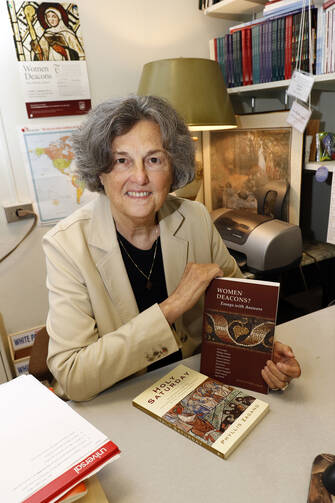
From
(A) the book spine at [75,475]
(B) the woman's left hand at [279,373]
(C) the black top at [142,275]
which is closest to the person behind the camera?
(A) the book spine at [75,475]

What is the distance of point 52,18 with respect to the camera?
1.80m

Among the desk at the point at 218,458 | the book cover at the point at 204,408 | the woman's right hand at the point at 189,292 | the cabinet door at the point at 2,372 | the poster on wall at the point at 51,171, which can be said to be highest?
the poster on wall at the point at 51,171

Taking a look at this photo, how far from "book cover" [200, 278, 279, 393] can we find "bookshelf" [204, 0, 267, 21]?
1762 millimetres

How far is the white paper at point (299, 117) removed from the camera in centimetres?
166

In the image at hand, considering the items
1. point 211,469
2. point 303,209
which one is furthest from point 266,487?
point 303,209

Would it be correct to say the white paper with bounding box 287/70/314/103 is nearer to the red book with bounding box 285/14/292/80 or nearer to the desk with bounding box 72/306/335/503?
the red book with bounding box 285/14/292/80

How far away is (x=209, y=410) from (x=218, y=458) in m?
0.11

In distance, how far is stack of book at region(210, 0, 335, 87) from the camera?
1537mm

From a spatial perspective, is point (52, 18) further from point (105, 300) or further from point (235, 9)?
point (105, 300)

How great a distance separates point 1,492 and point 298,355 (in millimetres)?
744

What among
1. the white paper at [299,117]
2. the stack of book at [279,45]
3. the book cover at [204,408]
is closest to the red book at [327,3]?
the stack of book at [279,45]

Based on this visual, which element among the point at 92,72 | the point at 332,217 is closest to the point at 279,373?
the point at 332,217

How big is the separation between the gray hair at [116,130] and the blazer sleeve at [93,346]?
14.4 inches

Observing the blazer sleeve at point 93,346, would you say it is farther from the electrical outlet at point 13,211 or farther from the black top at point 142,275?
the electrical outlet at point 13,211
